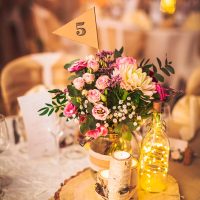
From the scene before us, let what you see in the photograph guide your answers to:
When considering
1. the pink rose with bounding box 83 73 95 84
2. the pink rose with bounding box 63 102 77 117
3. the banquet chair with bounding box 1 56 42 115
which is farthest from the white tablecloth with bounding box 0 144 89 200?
the banquet chair with bounding box 1 56 42 115

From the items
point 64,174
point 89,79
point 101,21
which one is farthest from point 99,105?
point 101,21

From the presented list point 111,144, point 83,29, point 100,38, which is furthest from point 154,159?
point 100,38

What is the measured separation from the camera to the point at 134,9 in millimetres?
4996

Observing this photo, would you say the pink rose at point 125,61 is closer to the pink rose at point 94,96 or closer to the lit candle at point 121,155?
the pink rose at point 94,96

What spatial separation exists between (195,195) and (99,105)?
0.46 metres

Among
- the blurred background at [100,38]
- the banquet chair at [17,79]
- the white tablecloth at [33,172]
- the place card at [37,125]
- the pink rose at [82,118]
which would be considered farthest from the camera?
the blurred background at [100,38]

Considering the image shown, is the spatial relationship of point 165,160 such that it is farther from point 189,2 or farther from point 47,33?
point 189,2

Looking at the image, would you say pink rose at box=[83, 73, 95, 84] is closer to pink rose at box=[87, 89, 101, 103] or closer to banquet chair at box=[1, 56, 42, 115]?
pink rose at box=[87, 89, 101, 103]

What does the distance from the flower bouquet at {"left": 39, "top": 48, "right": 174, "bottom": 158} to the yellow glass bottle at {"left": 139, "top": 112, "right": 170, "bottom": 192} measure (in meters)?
0.09

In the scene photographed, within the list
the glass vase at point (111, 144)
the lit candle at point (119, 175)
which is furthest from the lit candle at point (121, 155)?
the glass vase at point (111, 144)

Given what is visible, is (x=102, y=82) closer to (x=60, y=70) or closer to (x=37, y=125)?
(x=37, y=125)

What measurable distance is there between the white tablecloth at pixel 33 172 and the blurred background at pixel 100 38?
27.3 inches

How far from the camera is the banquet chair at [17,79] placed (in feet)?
6.78

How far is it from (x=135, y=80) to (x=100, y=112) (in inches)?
5.5
